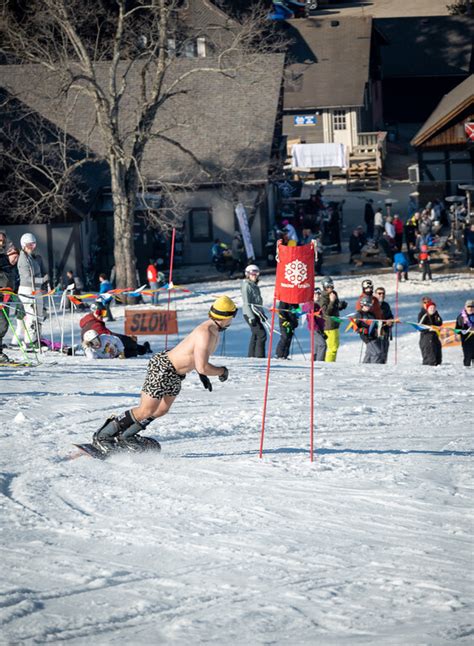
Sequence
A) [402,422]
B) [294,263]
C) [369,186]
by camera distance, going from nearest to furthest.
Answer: [294,263] → [402,422] → [369,186]

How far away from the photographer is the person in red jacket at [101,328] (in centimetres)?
1784

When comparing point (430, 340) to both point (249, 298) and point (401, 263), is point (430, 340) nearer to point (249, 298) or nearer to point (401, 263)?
point (249, 298)

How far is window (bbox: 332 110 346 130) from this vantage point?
51844mm

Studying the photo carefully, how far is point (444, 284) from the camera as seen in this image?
29.9 metres

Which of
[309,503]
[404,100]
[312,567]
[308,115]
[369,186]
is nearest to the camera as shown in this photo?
[312,567]

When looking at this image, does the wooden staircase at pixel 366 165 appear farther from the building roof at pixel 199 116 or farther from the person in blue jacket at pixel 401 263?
the person in blue jacket at pixel 401 263

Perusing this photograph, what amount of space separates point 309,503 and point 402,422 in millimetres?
3817

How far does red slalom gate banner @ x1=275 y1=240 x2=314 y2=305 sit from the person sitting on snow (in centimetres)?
688

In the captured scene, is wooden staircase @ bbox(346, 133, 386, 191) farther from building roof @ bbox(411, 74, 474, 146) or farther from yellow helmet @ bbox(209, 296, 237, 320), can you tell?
yellow helmet @ bbox(209, 296, 237, 320)

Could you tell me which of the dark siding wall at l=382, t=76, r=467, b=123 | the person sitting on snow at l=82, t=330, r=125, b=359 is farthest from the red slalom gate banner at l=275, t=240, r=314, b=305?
the dark siding wall at l=382, t=76, r=467, b=123

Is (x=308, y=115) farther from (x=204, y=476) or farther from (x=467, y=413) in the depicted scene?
(x=204, y=476)

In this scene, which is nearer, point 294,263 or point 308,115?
point 294,263

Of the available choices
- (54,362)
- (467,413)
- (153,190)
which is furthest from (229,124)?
(467,413)

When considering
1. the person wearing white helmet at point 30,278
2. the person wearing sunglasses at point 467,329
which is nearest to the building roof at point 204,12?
the person wearing sunglasses at point 467,329
